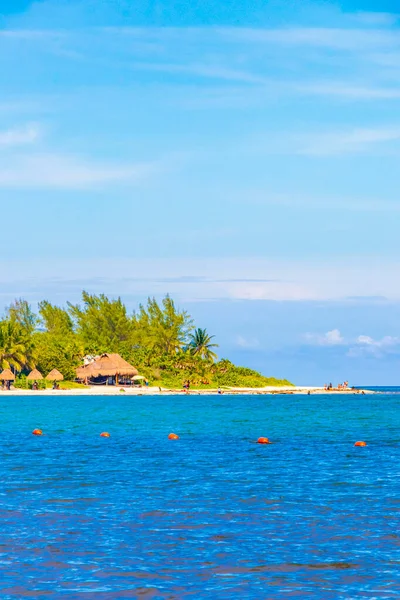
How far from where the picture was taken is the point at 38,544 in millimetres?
21078

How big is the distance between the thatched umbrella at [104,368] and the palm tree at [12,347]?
41.3 feet

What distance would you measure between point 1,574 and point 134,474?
1773 cm

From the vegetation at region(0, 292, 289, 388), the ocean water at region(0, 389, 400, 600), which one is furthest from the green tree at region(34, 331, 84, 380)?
the ocean water at region(0, 389, 400, 600)

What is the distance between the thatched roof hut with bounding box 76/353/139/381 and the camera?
14938 centimetres

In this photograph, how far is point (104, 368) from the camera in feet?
490

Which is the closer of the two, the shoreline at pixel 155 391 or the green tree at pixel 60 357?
the shoreline at pixel 155 391

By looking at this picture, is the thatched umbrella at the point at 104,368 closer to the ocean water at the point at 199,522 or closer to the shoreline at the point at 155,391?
the shoreline at the point at 155,391

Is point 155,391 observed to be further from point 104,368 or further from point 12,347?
point 12,347

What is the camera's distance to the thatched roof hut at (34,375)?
471 ft

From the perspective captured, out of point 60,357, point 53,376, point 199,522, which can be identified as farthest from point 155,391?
point 199,522

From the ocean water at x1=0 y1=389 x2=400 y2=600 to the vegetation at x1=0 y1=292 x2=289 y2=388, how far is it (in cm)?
10343

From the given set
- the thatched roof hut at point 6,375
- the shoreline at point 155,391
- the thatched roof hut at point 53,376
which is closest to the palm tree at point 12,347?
the thatched roof hut at point 6,375

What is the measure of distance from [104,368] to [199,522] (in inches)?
4967

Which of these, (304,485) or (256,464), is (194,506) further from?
(256,464)
